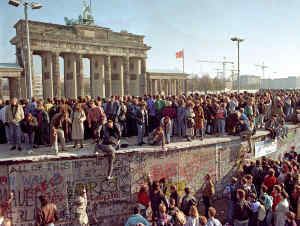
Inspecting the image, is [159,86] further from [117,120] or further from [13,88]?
[117,120]

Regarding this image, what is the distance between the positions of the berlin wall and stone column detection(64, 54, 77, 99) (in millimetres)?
28710

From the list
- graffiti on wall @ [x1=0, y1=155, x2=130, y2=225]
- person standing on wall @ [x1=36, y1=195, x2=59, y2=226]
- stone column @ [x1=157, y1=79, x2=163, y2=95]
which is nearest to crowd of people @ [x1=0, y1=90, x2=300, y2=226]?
graffiti on wall @ [x1=0, y1=155, x2=130, y2=225]

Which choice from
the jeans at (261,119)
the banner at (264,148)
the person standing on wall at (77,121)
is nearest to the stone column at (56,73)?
the person standing on wall at (77,121)

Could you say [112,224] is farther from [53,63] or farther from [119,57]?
[119,57]

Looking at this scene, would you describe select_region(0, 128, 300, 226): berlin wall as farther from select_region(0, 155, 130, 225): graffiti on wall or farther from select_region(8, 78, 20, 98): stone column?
select_region(8, 78, 20, 98): stone column

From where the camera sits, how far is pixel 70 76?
122ft

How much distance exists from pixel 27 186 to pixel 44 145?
208 centimetres

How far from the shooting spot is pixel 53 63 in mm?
33438

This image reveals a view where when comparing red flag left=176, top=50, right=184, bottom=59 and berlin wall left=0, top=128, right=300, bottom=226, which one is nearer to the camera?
berlin wall left=0, top=128, right=300, bottom=226

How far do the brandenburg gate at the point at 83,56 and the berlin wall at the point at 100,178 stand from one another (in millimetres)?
21826

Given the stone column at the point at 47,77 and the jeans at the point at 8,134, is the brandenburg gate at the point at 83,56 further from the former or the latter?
the jeans at the point at 8,134

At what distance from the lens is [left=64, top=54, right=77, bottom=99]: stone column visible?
119 ft

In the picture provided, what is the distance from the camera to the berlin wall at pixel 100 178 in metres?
8.32

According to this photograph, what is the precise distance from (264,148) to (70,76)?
3062 cm
